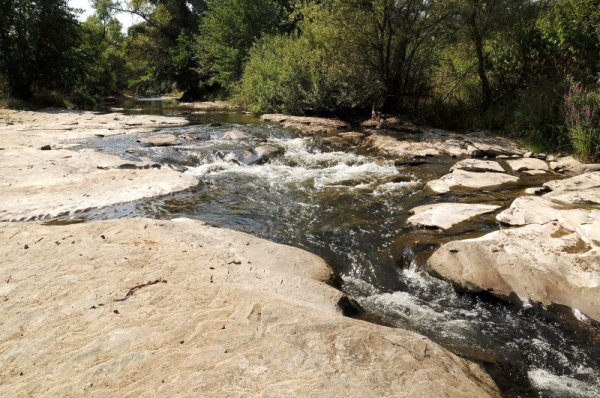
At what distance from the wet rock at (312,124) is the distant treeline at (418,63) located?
1105 millimetres

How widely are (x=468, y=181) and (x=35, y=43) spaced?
27.6 metres

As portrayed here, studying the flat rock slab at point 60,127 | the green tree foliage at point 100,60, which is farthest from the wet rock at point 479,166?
A: the green tree foliage at point 100,60

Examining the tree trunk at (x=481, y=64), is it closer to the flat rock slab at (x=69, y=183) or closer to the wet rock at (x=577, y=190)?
the wet rock at (x=577, y=190)

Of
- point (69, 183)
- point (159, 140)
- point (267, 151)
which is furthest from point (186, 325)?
point (159, 140)

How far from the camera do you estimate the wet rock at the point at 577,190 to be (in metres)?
6.77

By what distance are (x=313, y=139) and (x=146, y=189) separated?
739 cm

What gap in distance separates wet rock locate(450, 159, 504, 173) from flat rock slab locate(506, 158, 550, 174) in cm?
44

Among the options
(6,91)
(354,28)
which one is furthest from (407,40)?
(6,91)

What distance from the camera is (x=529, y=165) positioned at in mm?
10234

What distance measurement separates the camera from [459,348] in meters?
4.11

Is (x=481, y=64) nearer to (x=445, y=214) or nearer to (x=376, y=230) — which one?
(x=445, y=214)

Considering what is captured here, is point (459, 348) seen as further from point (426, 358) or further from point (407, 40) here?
point (407, 40)

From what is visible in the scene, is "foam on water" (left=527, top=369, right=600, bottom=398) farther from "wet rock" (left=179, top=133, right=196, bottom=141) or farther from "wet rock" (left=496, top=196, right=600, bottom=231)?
"wet rock" (left=179, top=133, right=196, bottom=141)

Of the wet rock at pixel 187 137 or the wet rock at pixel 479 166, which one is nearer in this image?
the wet rock at pixel 479 166
